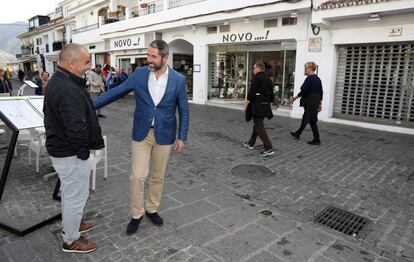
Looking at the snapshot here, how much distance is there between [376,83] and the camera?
959 centimetres

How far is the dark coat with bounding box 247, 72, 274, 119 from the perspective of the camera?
20.2 feet

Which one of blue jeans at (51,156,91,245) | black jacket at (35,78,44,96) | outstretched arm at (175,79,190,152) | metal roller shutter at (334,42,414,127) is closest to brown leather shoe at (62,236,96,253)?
blue jeans at (51,156,91,245)

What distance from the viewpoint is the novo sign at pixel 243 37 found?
1188 cm

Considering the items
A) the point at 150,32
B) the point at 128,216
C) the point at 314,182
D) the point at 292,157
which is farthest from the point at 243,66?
the point at 128,216

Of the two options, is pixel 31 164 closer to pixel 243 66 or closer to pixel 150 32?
pixel 243 66

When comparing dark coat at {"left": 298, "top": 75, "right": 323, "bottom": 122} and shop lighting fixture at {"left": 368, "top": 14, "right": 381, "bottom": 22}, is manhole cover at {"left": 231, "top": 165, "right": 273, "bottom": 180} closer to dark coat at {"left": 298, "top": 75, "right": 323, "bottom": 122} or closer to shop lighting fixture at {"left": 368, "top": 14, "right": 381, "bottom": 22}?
dark coat at {"left": 298, "top": 75, "right": 323, "bottom": 122}

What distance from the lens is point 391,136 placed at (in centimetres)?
847

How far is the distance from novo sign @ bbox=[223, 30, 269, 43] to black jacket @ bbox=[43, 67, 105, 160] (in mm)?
10141

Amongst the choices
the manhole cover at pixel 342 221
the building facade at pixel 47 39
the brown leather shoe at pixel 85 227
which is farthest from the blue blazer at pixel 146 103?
the building facade at pixel 47 39

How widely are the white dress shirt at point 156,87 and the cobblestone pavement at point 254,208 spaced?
140cm

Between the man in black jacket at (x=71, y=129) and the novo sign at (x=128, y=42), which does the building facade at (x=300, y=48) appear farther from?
the man in black jacket at (x=71, y=129)

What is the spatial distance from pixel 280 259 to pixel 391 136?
7089mm

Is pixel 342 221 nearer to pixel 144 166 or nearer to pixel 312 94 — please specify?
pixel 144 166

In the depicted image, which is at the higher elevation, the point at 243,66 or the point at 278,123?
the point at 243,66
